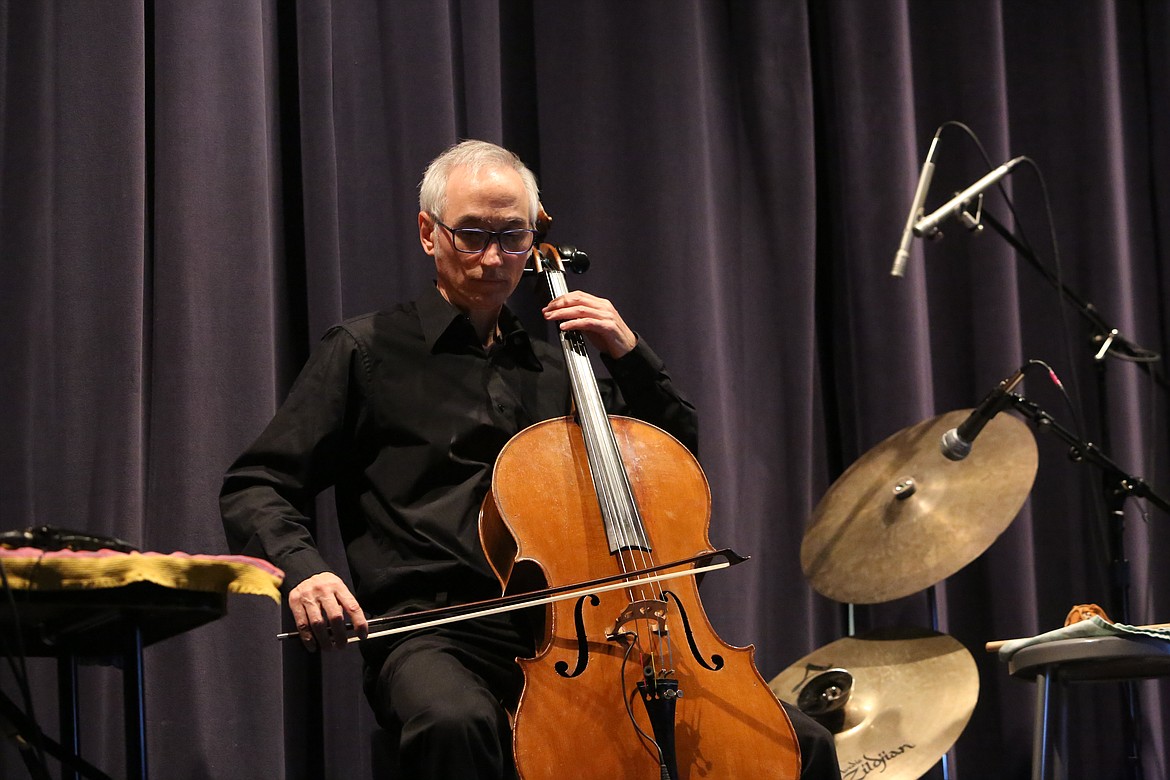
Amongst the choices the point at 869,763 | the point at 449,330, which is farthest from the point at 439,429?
the point at 869,763

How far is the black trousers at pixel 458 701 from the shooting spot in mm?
1666

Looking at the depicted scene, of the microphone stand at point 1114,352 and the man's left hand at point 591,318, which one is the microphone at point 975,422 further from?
the man's left hand at point 591,318

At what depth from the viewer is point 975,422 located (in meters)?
2.61

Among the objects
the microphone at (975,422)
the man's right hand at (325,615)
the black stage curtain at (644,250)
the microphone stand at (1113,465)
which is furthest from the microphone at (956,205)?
the man's right hand at (325,615)

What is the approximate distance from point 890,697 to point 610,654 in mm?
1157

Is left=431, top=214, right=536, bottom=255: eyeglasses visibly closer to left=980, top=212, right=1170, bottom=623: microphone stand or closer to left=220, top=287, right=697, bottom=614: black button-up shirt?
left=220, top=287, right=697, bottom=614: black button-up shirt

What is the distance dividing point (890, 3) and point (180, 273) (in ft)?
6.40

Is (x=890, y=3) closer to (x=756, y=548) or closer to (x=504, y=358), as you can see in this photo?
(x=756, y=548)

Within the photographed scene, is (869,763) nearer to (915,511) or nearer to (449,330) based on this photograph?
(915,511)

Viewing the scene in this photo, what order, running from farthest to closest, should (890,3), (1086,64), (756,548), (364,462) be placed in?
1. (1086,64)
2. (890,3)
3. (756,548)
4. (364,462)

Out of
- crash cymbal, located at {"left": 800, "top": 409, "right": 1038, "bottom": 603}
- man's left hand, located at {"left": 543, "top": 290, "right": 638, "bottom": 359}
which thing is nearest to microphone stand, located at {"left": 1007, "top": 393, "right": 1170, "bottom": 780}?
crash cymbal, located at {"left": 800, "top": 409, "right": 1038, "bottom": 603}

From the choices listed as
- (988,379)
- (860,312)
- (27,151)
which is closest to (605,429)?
(27,151)

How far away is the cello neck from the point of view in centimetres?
186

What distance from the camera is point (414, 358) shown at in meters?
2.20
